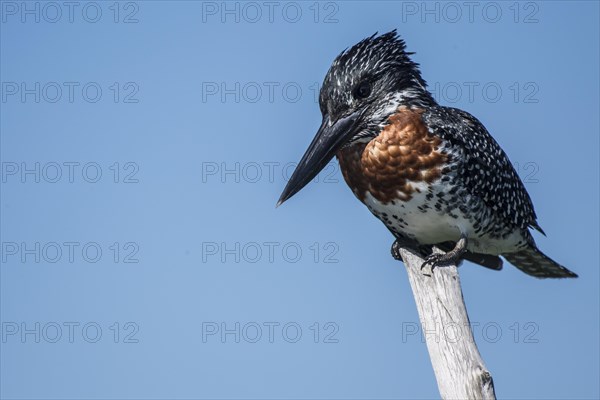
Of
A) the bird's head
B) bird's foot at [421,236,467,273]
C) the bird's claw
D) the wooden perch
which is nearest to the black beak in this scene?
the bird's head

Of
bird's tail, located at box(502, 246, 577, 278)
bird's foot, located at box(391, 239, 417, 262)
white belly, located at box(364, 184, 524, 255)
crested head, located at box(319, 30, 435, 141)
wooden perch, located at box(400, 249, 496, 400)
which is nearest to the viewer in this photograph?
wooden perch, located at box(400, 249, 496, 400)

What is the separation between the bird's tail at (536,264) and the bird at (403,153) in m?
0.74

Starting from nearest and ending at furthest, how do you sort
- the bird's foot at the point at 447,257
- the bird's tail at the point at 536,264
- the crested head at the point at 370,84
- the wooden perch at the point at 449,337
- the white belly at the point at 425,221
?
the wooden perch at the point at 449,337, the bird's foot at the point at 447,257, the crested head at the point at 370,84, the white belly at the point at 425,221, the bird's tail at the point at 536,264

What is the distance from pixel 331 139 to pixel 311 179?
34 cm

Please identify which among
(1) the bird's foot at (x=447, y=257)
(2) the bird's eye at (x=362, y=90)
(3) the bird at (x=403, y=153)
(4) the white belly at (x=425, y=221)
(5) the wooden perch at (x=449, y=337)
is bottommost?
(5) the wooden perch at (x=449, y=337)

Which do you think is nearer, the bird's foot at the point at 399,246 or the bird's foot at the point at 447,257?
the bird's foot at the point at 447,257

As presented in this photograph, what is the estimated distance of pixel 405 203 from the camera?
604cm

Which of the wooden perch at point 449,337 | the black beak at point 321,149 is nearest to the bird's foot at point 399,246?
the black beak at point 321,149

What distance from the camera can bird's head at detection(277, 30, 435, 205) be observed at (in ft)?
19.4

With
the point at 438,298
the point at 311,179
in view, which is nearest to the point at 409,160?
the point at 311,179

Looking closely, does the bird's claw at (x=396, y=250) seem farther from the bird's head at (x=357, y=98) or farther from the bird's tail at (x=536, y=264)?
the bird's tail at (x=536, y=264)

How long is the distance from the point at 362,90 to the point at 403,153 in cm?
50

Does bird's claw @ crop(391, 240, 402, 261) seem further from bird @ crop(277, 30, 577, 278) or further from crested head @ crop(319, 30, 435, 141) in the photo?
crested head @ crop(319, 30, 435, 141)

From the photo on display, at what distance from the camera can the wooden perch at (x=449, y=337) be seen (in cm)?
457
